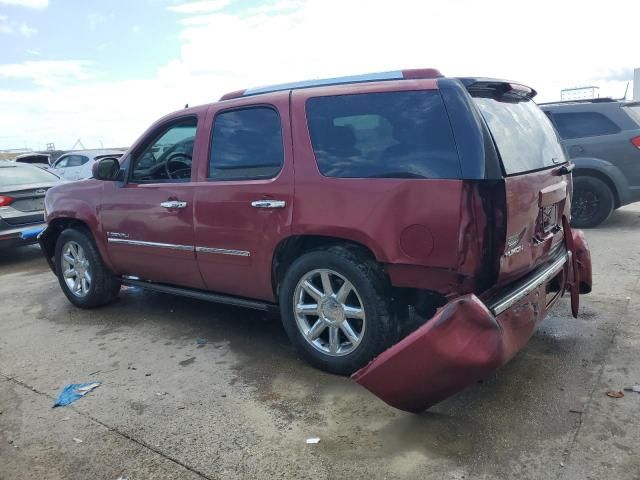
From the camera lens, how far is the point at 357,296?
339 centimetres

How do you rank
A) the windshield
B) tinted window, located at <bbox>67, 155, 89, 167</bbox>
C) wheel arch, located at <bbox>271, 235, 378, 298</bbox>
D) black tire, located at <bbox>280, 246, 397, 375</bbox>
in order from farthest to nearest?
1. tinted window, located at <bbox>67, 155, 89, 167</bbox>
2. the windshield
3. wheel arch, located at <bbox>271, 235, 378, 298</bbox>
4. black tire, located at <bbox>280, 246, 397, 375</bbox>

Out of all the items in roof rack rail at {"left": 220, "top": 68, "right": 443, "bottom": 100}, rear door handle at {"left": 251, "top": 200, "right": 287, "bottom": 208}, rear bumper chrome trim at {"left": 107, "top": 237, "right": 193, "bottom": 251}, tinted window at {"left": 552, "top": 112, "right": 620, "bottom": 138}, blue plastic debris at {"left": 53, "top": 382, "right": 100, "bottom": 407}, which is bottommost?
blue plastic debris at {"left": 53, "top": 382, "right": 100, "bottom": 407}

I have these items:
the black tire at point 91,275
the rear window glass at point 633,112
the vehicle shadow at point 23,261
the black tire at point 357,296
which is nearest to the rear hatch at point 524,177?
the black tire at point 357,296

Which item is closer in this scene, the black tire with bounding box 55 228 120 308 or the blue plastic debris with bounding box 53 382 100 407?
the blue plastic debris with bounding box 53 382 100 407

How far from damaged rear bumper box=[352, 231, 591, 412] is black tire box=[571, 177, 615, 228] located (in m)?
5.74

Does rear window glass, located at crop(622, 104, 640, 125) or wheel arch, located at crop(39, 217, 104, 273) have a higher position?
rear window glass, located at crop(622, 104, 640, 125)

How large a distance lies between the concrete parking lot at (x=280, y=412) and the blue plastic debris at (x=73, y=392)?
0.20 ft

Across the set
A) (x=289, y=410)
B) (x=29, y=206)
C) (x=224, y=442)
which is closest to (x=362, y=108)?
(x=289, y=410)

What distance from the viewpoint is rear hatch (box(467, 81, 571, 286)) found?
3.01 metres

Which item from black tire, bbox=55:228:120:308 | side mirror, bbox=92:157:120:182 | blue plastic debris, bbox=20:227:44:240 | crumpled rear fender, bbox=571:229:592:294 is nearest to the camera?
crumpled rear fender, bbox=571:229:592:294

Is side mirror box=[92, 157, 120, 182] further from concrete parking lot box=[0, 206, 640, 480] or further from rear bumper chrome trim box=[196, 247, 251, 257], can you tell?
concrete parking lot box=[0, 206, 640, 480]

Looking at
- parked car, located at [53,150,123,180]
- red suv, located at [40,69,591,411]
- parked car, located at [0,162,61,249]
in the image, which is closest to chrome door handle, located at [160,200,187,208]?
red suv, located at [40,69,591,411]

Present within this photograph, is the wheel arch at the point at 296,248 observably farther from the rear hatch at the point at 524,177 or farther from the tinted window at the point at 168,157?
the tinted window at the point at 168,157

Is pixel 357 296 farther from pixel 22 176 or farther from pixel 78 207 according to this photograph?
pixel 22 176
